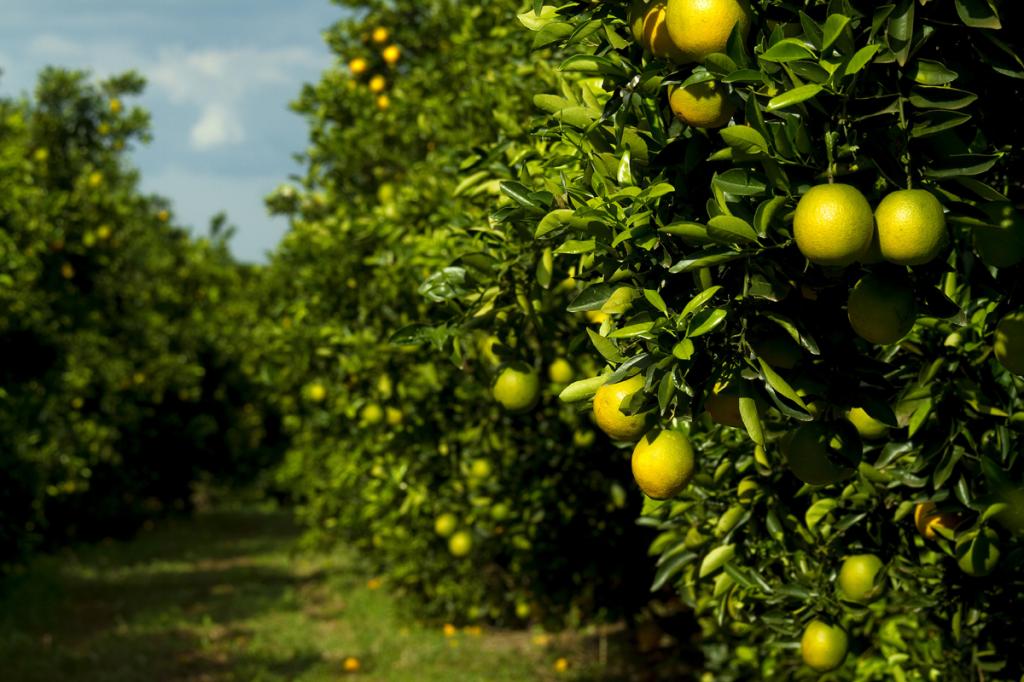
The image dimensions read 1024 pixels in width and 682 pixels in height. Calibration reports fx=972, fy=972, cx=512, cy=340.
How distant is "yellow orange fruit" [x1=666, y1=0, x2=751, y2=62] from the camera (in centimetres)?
147

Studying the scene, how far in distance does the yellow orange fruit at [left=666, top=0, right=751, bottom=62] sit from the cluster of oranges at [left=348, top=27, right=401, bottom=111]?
5.00m

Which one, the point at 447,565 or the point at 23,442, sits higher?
the point at 23,442

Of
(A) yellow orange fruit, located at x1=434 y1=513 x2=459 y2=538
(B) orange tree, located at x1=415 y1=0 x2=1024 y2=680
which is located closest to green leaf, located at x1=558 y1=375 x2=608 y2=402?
(B) orange tree, located at x1=415 y1=0 x2=1024 y2=680

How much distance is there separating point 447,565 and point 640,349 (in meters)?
5.26

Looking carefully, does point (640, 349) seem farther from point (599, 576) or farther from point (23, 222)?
point (23, 222)

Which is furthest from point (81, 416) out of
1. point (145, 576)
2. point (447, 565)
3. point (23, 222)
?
point (447, 565)

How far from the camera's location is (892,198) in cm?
139

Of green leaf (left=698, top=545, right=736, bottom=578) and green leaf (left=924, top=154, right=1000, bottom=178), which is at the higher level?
green leaf (left=924, top=154, right=1000, bottom=178)

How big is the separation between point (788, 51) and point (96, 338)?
440 inches

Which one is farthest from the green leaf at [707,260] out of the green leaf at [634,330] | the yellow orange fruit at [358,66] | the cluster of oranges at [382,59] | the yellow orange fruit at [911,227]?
the yellow orange fruit at [358,66]

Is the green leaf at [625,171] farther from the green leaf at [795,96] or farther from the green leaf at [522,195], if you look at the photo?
the green leaf at [795,96]

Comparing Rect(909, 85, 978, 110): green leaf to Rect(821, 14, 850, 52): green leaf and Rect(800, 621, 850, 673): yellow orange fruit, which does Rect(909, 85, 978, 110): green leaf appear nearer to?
Rect(821, 14, 850, 52): green leaf

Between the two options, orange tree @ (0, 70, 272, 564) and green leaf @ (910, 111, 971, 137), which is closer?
green leaf @ (910, 111, 971, 137)

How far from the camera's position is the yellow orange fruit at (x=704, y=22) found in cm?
147
